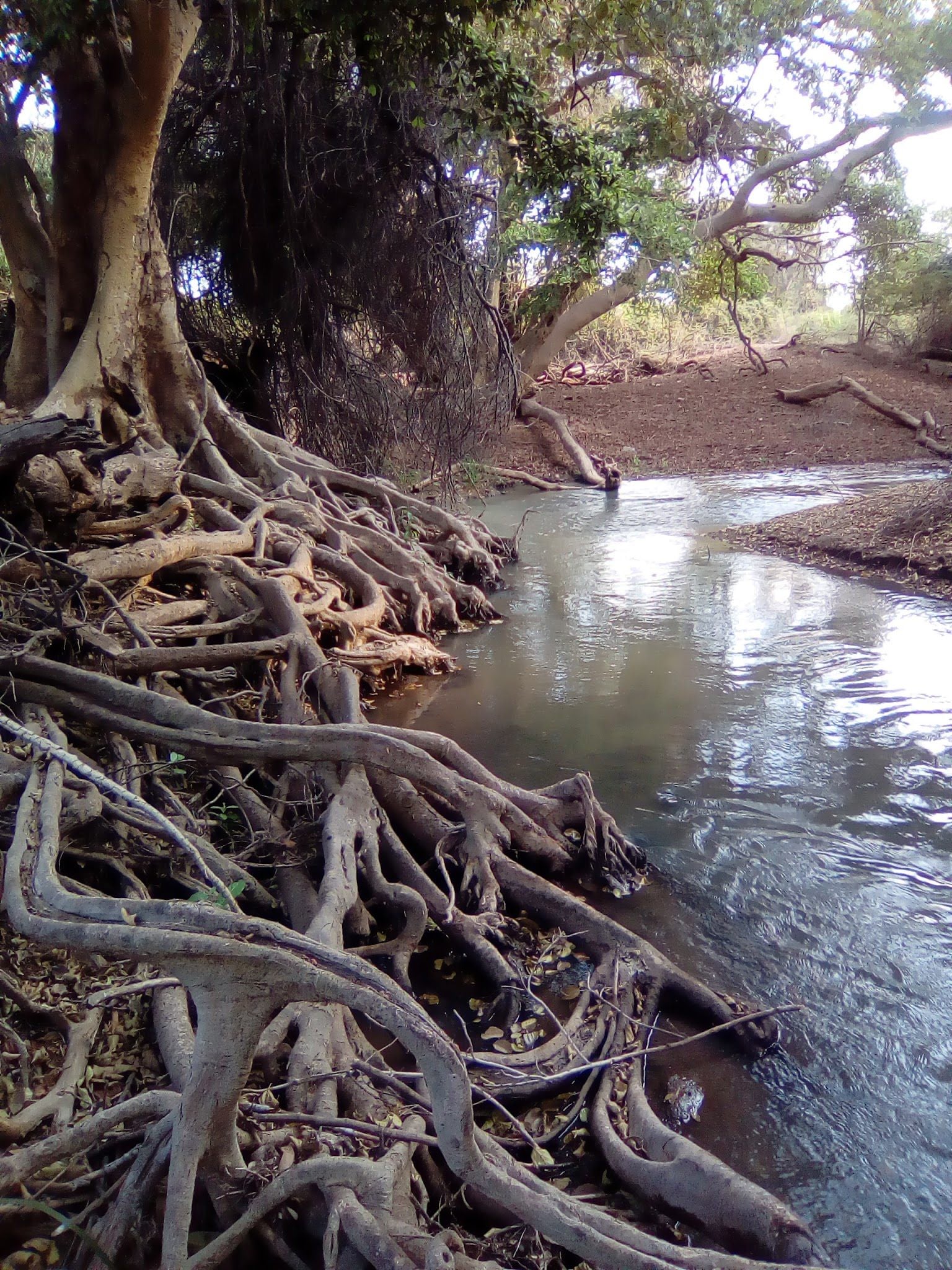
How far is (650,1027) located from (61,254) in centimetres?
701

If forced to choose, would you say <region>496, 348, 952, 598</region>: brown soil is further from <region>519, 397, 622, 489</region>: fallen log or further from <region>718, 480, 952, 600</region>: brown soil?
<region>519, 397, 622, 489</region>: fallen log

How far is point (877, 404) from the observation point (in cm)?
1741

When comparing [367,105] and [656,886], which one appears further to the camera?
[367,105]

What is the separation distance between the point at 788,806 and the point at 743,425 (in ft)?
50.6

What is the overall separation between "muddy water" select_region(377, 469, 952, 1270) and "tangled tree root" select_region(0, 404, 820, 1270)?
1.06 feet

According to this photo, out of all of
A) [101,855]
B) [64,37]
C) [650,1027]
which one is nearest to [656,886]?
[650,1027]

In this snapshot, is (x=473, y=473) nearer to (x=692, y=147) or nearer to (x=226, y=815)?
(x=692, y=147)

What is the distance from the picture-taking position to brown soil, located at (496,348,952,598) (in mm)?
16719

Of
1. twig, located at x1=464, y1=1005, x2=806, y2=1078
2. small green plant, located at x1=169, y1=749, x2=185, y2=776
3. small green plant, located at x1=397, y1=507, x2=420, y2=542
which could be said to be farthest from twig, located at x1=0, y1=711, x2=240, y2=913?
small green plant, located at x1=397, y1=507, x2=420, y2=542

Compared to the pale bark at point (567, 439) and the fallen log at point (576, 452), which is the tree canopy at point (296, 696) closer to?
the fallen log at point (576, 452)

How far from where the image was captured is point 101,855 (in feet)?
11.2

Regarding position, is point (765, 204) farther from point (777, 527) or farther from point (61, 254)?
point (61, 254)

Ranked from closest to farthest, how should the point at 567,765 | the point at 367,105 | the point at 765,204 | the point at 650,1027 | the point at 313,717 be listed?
the point at 650,1027
the point at 313,717
the point at 567,765
the point at 367,105
the point at 765,204

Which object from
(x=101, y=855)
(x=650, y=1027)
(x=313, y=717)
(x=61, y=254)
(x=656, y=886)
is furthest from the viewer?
(x=61, y=254)
